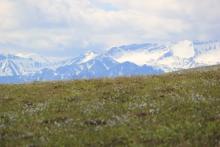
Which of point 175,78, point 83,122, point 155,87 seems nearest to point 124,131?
point 83,122

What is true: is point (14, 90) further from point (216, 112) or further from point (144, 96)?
point (216, 112)

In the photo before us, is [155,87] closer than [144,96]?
No

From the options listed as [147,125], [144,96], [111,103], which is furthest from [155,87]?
[147,125]

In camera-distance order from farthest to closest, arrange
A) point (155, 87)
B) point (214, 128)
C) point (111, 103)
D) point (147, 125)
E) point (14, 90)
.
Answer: point (14, 90) → point (155, 87) → point (111, 103) → point (147, 125) → point (214, 128)

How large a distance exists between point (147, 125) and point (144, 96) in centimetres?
700

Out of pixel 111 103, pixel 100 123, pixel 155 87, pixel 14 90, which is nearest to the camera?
pixel 100 123

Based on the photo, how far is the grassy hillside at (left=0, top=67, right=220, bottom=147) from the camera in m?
17.9

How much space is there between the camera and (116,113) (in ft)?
73.8

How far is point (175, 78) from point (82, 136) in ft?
52.1

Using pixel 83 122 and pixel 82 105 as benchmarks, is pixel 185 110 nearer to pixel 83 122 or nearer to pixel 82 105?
pixel 83 122

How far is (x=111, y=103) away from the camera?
25.1m

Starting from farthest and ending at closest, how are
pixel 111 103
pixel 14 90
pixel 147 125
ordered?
pixel 14 90, pixel 111 103, pixel 147 125

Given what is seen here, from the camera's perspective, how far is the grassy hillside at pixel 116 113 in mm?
17891

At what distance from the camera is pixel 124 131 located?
18.8 m
